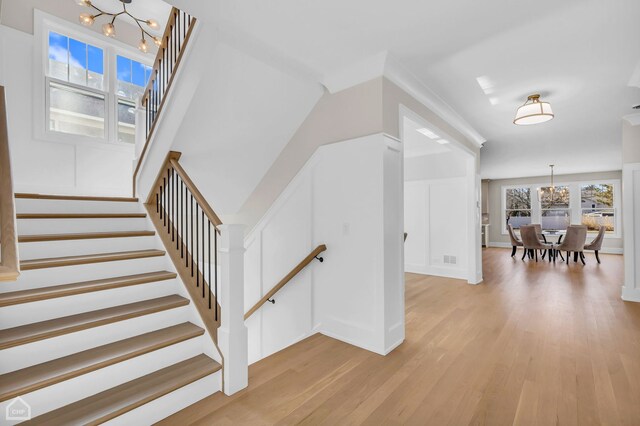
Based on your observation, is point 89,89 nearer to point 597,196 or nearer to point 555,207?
point 555,207

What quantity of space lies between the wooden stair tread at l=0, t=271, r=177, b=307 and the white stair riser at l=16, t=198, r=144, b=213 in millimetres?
1059

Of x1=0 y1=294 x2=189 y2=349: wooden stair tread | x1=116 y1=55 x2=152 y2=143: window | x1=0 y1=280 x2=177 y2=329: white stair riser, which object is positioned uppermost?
x1=116 y1=55 x2=152 y2=143: window

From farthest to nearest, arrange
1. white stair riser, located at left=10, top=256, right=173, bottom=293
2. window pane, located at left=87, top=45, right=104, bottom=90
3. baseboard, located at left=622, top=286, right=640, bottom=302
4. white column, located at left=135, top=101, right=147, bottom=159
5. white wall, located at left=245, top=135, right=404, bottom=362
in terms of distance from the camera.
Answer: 1. window pane, located at left=87, top=45, right=104, bottom=90
2. baseboard, located at left=622, top=286, right=640, bottom=302
3. white column, located at left=135, top=101, right=147, bottom=159
4. white wall, located at left=245, top=135, right=404, bottom=362
5. white stair riser, located at left=10, top=256, right=173, bottom=293

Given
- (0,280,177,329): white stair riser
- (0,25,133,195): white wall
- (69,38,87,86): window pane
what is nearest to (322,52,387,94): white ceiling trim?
(0,280,177,329): white stair riser

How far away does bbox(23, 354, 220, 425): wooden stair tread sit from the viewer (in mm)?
1582

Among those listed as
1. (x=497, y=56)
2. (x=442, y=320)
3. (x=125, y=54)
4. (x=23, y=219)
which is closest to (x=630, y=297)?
(x=442, y=320)

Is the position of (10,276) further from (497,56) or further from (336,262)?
(497,56)

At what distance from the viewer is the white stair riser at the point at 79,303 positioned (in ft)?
6.02

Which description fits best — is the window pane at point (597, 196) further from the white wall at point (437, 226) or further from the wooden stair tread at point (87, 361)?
the wooden stair tread at point (87, 361)

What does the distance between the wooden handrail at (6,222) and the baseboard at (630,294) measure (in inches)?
261

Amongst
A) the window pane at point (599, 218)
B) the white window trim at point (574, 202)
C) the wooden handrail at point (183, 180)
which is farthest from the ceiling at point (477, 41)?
the window pane at point (599, 218)

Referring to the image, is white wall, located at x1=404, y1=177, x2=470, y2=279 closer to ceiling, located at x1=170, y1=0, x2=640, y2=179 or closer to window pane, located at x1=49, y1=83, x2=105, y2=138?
ceiling, located at x1=170, y1=0, x2=640, y2=179

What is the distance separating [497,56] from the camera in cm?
276

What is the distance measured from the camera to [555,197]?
10555 millimetres
